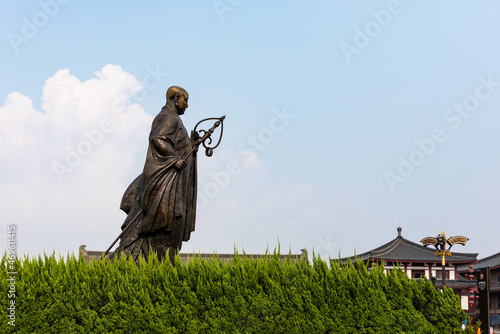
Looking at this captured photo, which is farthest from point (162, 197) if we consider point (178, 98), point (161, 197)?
point (178, 98)

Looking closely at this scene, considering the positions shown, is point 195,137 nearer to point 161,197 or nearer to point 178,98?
point 178,98

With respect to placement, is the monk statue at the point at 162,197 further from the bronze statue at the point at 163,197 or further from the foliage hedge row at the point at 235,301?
the foliage hedge row at the point at 235,301

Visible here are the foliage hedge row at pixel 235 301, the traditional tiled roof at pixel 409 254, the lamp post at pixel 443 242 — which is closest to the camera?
the foliage hedge row at pixel 235 301

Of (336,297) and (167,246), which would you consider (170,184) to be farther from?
(336,297)

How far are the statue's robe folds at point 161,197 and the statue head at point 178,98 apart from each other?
0.22 meters

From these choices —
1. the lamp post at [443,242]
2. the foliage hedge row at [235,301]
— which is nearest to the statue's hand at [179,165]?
the foliage hedge row at [235,301]

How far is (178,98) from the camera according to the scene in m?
9.77

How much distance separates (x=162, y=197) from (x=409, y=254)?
44568 mm

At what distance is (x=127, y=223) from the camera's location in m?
9.38

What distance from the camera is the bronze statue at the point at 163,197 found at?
29.9ft

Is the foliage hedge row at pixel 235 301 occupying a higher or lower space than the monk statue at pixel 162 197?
lower

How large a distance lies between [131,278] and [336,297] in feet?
9.73

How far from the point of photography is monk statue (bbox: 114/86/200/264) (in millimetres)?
9109

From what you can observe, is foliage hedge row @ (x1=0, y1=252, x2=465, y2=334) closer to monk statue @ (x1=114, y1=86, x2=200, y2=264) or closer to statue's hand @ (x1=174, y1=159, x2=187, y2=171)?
Answer: monk statue @ (x1=114, y1=86, x2=200, y2=264)
